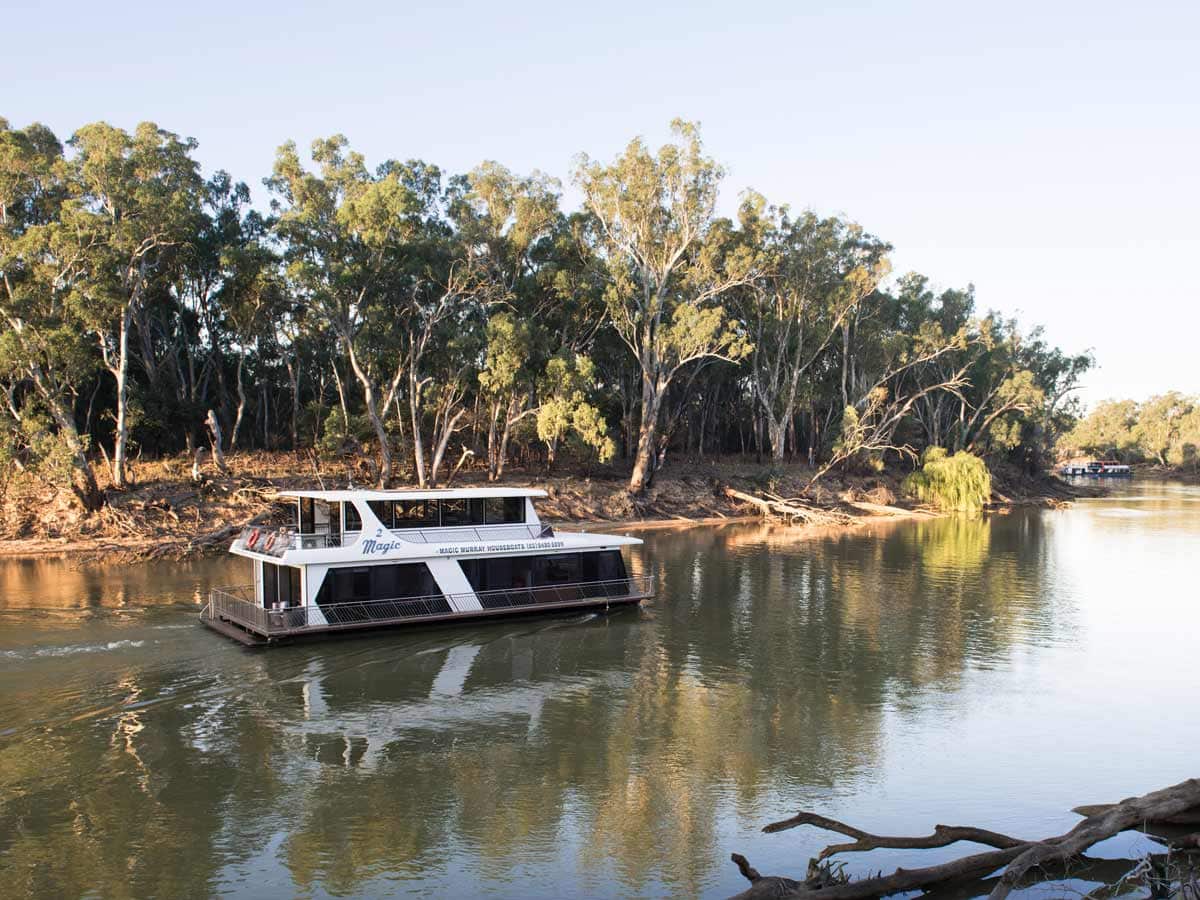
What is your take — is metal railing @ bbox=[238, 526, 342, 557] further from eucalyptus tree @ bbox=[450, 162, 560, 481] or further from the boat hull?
eucalyptus tree @ bbox=[450, 162, 560, 481]

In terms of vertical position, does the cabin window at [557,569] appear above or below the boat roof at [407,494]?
below

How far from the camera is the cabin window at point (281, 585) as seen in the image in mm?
25375

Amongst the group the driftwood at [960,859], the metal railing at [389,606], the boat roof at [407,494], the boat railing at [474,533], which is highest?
the boat roof at [407,494]

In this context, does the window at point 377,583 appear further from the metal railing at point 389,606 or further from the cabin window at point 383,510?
the cabin window at point 383,510

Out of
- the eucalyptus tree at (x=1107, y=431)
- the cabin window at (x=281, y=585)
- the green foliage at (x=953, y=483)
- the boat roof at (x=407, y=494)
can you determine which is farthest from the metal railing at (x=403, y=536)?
the eucalyptus tree at (x=1107, y=431)

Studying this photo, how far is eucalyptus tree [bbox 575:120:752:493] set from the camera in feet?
182

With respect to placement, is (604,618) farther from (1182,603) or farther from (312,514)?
(1182,603)

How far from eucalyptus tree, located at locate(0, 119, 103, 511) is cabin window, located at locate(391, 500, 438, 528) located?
66.6ft

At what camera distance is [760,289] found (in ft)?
207

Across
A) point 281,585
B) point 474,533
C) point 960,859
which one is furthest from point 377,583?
point 960,859

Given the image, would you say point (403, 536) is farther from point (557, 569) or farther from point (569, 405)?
point (569, 405)

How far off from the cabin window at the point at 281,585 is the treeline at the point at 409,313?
59.6 feet

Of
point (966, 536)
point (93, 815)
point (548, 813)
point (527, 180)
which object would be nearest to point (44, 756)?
point (93, 815)

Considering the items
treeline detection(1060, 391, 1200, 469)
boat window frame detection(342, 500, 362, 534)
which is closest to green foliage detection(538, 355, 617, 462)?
boat window frame detection(342, 500, 362, 534)
